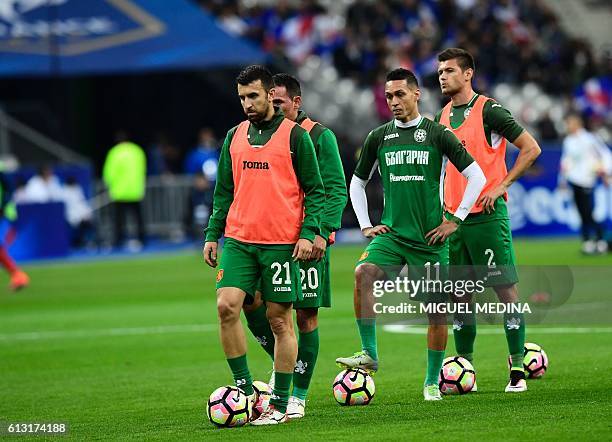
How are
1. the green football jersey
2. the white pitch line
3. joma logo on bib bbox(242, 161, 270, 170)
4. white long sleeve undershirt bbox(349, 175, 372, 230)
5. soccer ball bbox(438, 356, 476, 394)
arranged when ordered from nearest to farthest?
1. joma logo on bib bbox(242, 161, 270, 170)
2. the green football jersey
3. soccer ball bbox(438, 356, 476, 394)
4. white long sleeve undershirt bbox(349, 175, 372, 230)
5. the white pitch line

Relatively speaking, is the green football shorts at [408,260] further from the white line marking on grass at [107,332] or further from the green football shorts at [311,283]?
the white line marking on grass at [107,332]

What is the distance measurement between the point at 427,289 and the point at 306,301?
43.3 inches

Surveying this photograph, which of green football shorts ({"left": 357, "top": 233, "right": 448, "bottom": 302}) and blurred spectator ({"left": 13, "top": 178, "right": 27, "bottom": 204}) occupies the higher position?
blurred spectator ({"left": 13, "top": 178, "right": 27, "bottom": 204})

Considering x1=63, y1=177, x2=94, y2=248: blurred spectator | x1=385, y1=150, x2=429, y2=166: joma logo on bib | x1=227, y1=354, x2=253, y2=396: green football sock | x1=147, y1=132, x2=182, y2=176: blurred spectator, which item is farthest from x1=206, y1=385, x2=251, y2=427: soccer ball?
x1=147, y1=132, x2=182, y2=176: blurred spectator

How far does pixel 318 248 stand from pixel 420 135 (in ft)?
4.63

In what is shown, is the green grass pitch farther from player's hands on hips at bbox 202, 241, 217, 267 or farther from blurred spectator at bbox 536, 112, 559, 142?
blurred spectator at bbox 536, 112, 559, 142

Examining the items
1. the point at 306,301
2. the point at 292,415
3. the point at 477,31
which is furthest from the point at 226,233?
the point at 477,31

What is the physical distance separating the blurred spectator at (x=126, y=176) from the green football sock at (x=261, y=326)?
65.7 ft

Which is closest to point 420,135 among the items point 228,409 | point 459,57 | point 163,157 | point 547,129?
point 459,57

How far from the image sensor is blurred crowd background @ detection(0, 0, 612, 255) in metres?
32.4

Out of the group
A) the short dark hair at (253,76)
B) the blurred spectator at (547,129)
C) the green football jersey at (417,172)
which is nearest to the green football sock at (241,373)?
the green football jersey at (417,172)

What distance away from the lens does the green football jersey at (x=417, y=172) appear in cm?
1005

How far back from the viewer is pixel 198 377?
12.2 metres

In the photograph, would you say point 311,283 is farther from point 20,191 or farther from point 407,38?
point 407,38
